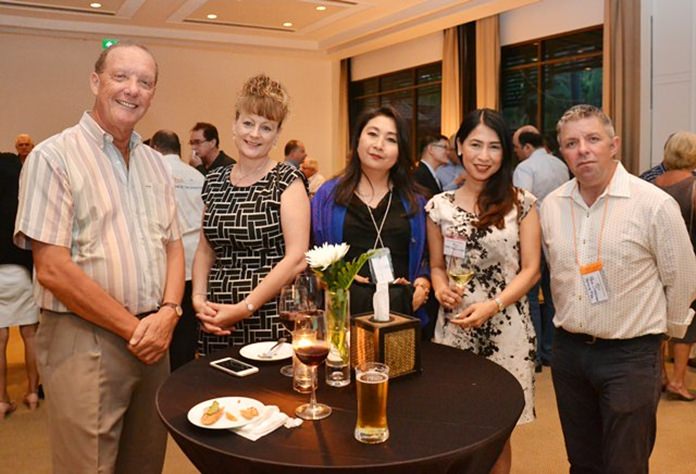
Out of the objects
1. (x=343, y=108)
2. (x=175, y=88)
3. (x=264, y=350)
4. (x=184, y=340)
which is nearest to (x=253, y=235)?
(x=264, y=350)

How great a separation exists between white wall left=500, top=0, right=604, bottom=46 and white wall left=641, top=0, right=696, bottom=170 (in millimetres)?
1001

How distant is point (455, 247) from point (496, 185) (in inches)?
11.2

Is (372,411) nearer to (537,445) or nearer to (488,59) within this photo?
(537,445)

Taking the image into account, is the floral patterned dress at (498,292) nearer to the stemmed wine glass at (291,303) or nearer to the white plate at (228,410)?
the stemmed wine glass at (291,303)

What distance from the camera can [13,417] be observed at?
3902 millimetres

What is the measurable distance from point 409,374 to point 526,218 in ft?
2.82

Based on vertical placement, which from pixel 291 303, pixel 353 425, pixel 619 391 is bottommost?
pixel 619 391

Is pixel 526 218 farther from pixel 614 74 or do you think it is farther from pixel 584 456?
pixel 614 74

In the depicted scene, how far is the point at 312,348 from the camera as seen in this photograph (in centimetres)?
151

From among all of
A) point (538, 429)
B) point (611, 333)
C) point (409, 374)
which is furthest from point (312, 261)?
point (538, 429)

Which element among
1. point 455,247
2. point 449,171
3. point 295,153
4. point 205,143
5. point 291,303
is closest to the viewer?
point 291,303

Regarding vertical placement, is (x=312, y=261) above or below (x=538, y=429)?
above

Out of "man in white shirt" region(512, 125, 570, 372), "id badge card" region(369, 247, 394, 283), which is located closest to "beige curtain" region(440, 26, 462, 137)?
"man in white shirt" region(512, 125, 570, 372)

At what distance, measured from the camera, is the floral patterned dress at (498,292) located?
2.31 meters
